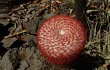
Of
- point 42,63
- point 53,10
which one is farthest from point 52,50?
point 53,10

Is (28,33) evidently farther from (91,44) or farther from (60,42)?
(60,42)

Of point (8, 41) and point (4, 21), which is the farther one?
point (4, 21)

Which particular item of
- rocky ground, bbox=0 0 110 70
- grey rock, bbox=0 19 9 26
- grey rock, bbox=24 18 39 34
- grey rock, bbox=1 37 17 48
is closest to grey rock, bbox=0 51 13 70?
rocky ground, bbox=0 0 110 70

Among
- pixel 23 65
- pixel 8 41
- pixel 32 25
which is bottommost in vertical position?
pixel 23 65

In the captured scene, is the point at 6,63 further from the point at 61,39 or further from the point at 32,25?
the point at 61,39

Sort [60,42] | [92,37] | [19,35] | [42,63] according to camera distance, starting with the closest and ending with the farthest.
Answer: [60,42]
[42,63]
[92,37]
[19,35]

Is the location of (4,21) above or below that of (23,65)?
above

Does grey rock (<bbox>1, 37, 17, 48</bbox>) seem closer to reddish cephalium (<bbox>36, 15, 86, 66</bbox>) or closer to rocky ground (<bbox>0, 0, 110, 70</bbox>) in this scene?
rocky ground (<bbox>0, 0, 110, 70</bbox>)

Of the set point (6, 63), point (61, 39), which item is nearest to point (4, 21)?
point (6, 63)
